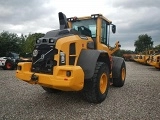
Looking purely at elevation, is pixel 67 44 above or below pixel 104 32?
below

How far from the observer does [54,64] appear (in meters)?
5.28

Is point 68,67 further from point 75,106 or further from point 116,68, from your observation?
point 116,68

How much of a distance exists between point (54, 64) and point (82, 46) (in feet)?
3.13

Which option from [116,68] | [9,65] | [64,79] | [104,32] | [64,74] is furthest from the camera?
[9,65]

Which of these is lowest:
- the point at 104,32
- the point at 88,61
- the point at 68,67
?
the point at 68,67

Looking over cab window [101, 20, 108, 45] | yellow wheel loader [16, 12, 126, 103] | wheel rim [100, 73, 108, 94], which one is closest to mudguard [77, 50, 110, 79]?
yellow wheel loader [16, 12, 126, 103]

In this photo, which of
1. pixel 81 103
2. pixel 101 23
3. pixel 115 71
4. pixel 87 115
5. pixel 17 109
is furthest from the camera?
pixel 115 71

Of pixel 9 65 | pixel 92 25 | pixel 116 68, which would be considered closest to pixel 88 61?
pixel 92 25

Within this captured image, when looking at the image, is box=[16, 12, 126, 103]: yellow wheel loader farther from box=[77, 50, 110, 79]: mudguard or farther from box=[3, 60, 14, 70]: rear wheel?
box=[3, 60, 14, 70]: rear wheel

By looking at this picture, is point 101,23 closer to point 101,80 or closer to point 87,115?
point 101,80


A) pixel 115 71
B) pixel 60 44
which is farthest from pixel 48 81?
pixel 115 71

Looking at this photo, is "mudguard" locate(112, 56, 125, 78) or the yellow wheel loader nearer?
the yellow wheel loader

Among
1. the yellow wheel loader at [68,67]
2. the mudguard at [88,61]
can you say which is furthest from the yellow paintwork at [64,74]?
the mudguard at [88,61]

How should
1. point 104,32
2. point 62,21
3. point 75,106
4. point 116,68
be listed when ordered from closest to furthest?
point 75,106
point 62,21
point 104,32
point 116,68
